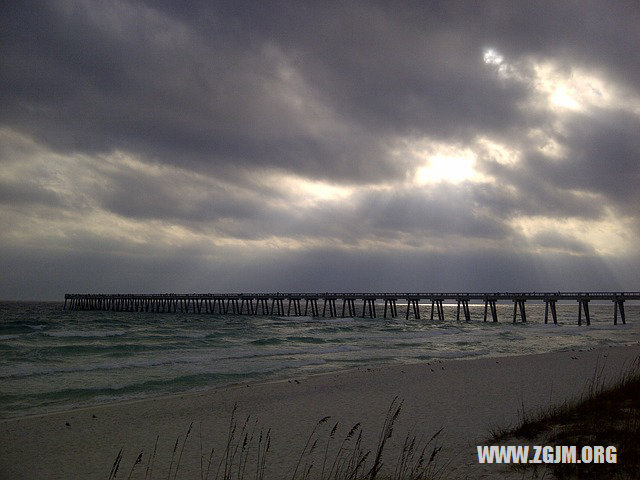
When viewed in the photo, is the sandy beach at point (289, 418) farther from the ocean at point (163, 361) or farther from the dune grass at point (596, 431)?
the ocean at point (163, 361)

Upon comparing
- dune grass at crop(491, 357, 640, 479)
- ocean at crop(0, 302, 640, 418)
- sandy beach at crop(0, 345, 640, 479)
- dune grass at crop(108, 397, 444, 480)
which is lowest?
ocean at crop(0, 302, 640, 418)

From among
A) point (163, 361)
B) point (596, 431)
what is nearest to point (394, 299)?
point (163, 361)

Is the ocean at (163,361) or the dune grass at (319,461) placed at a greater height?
the dune grass at (319,461)

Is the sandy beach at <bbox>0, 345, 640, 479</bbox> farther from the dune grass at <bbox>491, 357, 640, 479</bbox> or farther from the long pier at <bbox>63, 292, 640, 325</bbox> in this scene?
the long pier at <bbox>63, 292, 640, 325</bbox>

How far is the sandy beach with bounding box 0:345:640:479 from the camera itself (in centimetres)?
788

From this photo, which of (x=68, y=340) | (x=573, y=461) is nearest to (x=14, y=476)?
(x=573, y=461)

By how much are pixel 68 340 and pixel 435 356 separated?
2511 centimetres

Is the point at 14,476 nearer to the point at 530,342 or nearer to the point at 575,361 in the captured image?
the point at 575,361

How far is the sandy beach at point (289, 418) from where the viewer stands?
7.88 m

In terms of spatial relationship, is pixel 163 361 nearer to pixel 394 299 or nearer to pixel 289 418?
pixel 289 418

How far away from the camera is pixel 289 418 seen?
1077 centimetres

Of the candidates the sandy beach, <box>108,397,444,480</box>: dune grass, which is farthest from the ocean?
<box>108,397,444,480</box>: dune grass

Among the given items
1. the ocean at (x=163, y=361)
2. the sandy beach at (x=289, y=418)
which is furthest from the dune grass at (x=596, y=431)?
the ocean at (x=163, y=361)

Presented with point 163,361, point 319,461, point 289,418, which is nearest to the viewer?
point 319,461
